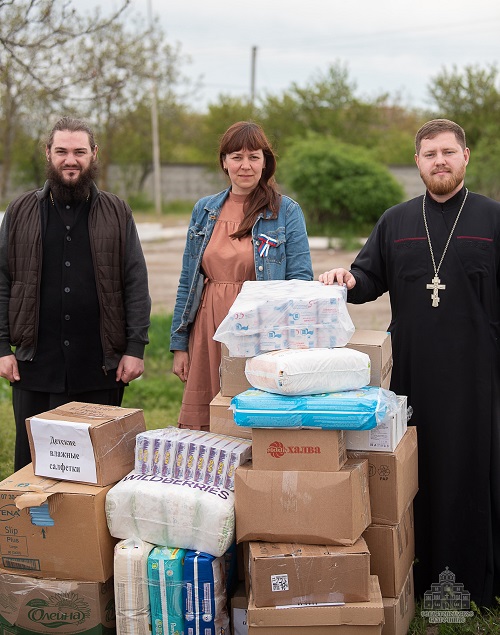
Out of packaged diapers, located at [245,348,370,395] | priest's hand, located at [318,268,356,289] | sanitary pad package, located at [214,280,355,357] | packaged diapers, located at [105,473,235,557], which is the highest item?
priest's hand, located at [318,268,356,289]

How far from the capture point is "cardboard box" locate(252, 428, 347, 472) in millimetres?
3311

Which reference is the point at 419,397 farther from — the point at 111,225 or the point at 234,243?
the point at 111,225

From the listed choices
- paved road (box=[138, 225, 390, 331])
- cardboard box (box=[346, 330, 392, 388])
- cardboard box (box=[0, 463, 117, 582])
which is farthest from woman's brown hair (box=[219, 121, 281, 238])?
paved road (box=[138, 225, 390, 331])

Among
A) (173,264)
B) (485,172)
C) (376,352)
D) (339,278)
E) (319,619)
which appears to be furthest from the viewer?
(485,172)

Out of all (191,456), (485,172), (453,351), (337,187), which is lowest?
(191,456)

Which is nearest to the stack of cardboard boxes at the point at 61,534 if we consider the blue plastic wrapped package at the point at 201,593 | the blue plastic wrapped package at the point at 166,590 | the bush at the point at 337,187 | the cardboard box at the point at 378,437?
the blue plastic wrapped package at the point at 166,590

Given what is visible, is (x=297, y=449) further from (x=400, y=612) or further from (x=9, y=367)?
(x=9, y=367)

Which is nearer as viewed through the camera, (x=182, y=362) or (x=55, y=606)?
(x=55, y=606)

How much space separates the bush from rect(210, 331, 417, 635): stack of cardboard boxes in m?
19.4

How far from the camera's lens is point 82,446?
3.56 metres

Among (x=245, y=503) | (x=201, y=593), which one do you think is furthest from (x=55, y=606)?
(x=245, y=503)

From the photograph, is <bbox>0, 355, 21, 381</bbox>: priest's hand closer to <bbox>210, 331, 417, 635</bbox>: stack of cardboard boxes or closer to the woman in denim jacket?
the woman in denim jacket

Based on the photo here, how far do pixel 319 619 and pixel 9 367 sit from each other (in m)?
1.97

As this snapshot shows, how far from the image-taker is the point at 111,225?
432 cm
